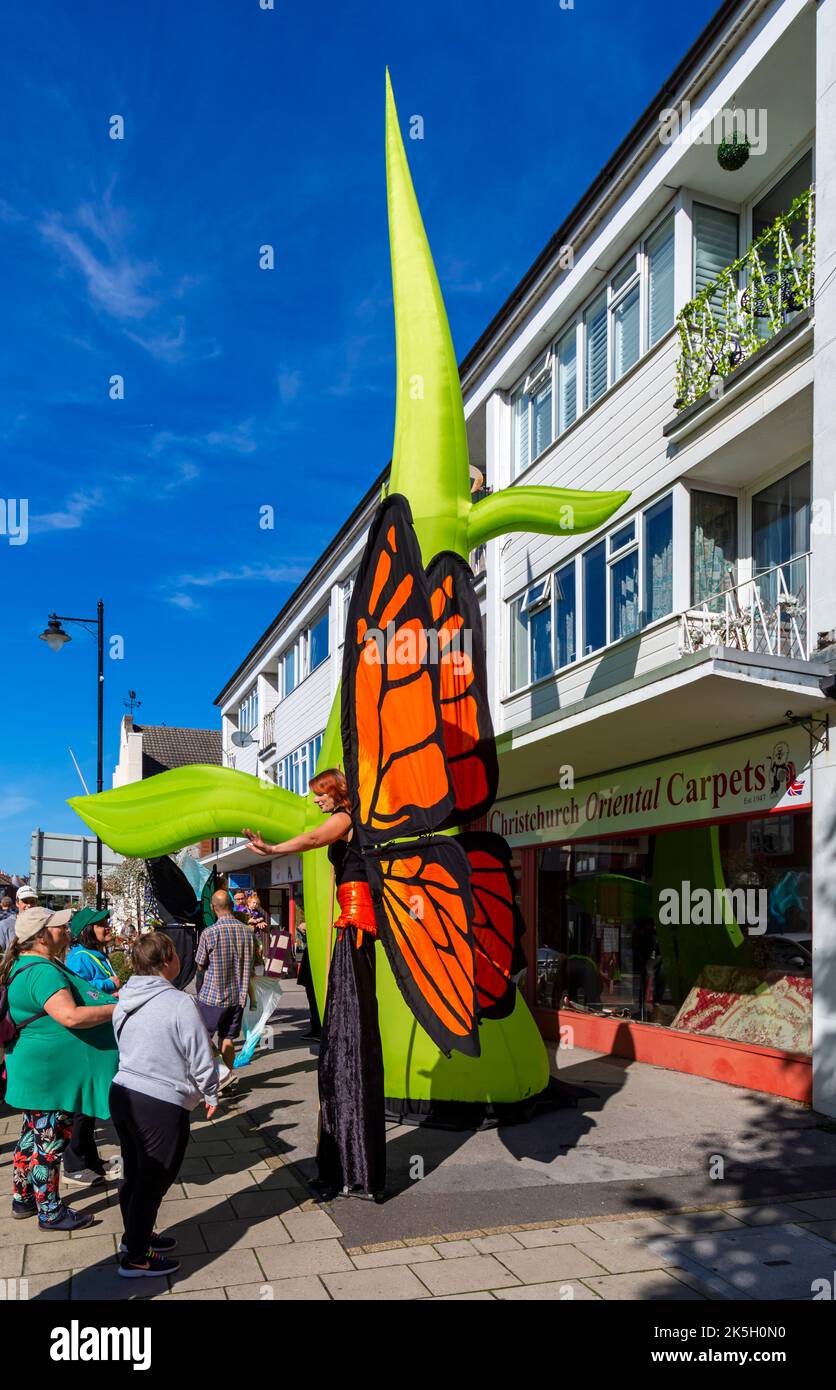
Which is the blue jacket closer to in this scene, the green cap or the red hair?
the green cap

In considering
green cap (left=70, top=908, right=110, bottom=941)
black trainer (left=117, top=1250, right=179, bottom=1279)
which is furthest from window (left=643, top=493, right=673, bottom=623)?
black trainer (left=117, top=1250, right=179, bottom=1279)

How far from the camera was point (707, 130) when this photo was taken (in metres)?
11.3

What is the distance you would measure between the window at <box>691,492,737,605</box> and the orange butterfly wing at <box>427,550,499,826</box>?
4161 mm

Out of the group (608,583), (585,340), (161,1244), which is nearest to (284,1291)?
(161,1244)

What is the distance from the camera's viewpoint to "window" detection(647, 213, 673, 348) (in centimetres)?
1235

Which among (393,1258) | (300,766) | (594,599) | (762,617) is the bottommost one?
(393,1258)

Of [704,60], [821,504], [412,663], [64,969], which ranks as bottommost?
[64,969]

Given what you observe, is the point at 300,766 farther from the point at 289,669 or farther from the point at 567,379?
the point at 567,379

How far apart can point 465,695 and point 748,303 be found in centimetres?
559

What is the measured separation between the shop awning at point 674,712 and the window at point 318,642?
17770 millimetres

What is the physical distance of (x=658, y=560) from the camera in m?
12.2
